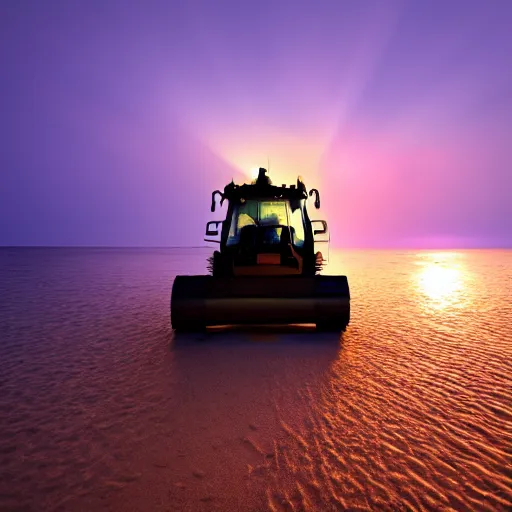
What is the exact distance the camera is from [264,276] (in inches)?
282

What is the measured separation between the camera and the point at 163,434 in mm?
3367

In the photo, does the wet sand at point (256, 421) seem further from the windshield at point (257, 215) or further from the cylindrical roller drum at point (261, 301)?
the windshield at point (257, 215)

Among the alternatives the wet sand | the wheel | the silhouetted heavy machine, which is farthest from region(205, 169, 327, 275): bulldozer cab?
the wet sand

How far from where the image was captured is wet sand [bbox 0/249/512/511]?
8.50ft

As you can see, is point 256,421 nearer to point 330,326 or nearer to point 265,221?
point 330,326

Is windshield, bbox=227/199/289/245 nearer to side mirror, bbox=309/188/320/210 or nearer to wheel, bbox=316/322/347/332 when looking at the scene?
side mirror, bbox=309/188/320/210

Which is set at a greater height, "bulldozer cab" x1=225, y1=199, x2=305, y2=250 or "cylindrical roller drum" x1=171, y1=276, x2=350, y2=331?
"bulldozer cab" x1=225, y1=199, x2=305, y2=250

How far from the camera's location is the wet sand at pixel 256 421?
2.59 meters

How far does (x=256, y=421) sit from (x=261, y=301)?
3.29 m

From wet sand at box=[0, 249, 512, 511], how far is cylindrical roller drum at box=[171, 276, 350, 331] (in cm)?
43

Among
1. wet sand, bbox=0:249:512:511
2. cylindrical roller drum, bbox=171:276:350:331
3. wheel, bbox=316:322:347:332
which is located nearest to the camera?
wet sand, bbox=0:249:512:511

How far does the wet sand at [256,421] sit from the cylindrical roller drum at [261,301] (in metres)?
0.43

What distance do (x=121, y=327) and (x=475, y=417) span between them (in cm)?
663

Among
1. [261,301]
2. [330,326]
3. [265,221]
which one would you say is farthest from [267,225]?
[330,326]
